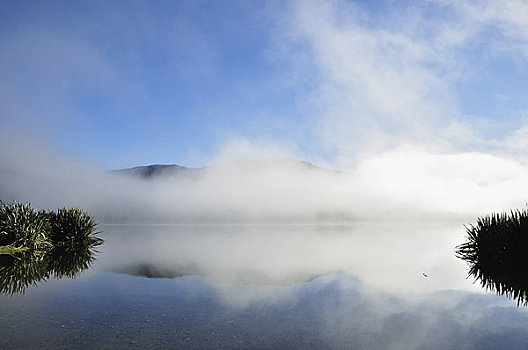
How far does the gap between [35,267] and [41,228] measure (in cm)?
799

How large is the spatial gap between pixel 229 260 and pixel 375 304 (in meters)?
11.9

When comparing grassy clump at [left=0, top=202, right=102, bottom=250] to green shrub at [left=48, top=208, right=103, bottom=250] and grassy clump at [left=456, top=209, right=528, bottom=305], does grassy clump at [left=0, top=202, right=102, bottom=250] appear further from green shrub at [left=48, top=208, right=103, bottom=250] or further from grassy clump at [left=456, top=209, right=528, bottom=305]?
grassy clump at [left=456, top=209, right=528, bottom=305]

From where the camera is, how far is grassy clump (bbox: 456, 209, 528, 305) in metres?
14.2

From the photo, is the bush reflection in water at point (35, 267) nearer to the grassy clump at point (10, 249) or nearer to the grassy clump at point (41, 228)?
the grassy clump at point (10, 249)

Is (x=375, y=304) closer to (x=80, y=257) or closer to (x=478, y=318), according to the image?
(x=478, y=318)

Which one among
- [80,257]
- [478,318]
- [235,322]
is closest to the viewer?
[235,322]

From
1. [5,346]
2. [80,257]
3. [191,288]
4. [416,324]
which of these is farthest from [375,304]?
[80,257]

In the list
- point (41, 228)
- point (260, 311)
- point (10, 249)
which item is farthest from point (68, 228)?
point (260, 311)

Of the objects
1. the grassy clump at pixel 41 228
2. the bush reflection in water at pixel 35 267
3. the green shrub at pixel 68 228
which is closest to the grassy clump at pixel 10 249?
the grassy clump at pixel 41 228

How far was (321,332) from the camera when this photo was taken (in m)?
8.30

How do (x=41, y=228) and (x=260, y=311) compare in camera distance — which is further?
(x=41, y=228)

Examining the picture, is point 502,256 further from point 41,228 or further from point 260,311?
point 41,228

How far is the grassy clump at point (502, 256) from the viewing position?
46.7 ft

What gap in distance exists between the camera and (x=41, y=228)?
2402 cm
